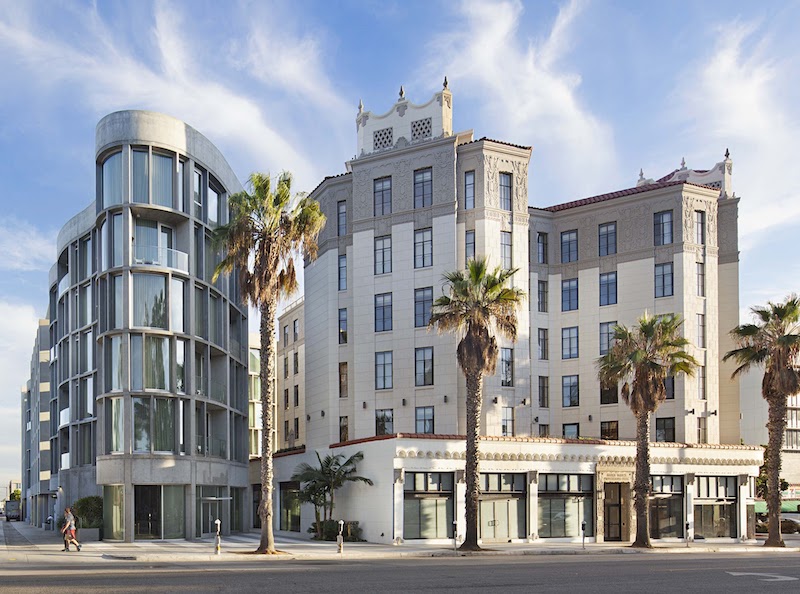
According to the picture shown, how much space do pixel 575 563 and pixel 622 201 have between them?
101 ft

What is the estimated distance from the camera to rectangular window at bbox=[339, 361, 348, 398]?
5565 centimetres

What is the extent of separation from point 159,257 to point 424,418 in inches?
678

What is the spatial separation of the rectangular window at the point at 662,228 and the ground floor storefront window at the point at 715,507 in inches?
560

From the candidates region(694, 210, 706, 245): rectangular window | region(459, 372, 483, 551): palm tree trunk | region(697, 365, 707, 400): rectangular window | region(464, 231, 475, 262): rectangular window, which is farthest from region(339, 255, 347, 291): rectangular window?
region(697, 365, 707, 400): rectangular window

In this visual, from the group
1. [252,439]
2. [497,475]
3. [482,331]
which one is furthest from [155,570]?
[252,439]

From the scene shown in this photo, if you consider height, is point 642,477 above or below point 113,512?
above

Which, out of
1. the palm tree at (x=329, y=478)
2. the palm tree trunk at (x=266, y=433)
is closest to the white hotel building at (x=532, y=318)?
the palm tree at (x=329, y=478)

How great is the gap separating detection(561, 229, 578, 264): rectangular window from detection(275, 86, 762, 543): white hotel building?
2.7 inches

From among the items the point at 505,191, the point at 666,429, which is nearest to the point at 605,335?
the point at 666,429

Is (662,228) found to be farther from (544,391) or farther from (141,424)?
(141,424)

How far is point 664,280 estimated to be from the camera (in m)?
55.7

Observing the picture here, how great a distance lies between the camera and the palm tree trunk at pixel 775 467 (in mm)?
47872

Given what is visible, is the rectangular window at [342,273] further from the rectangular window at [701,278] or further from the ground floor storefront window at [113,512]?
the rectangular window at [701,278]

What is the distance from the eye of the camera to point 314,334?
192 ft
